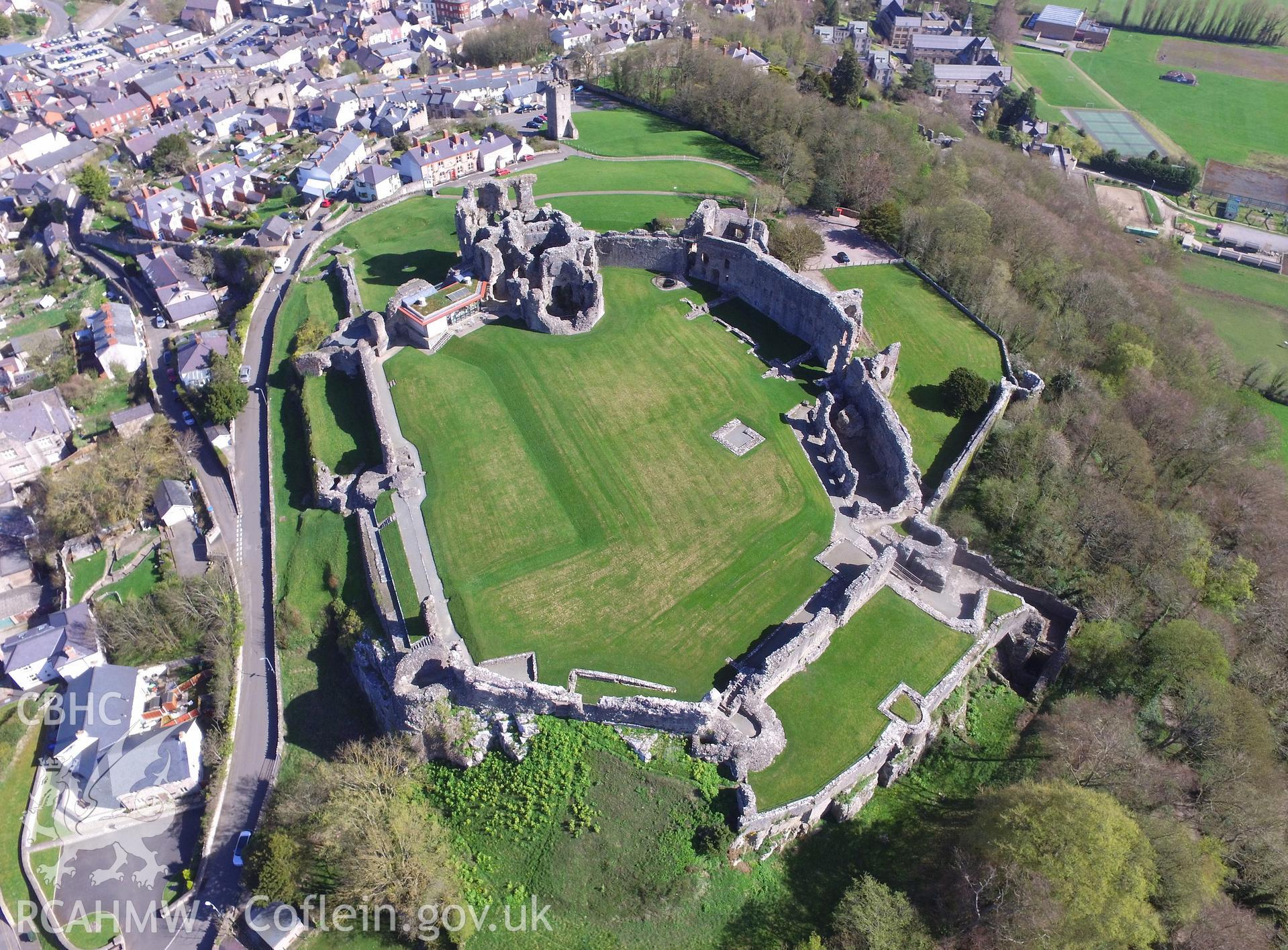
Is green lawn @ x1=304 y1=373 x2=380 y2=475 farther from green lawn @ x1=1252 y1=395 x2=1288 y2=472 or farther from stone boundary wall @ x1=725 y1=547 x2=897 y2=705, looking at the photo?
green lawn @ x1=1252 y1=395 x2=1288 y2=472

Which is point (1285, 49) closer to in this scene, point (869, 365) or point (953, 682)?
point (869, 365)

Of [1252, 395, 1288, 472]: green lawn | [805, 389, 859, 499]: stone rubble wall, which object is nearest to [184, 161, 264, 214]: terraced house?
[805, 389, 859, 499]: stone rubble wall

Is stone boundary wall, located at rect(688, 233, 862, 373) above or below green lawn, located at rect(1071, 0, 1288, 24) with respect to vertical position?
below

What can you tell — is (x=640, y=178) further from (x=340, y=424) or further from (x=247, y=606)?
(x=247, y=606)

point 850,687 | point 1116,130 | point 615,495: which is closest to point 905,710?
point 850,687

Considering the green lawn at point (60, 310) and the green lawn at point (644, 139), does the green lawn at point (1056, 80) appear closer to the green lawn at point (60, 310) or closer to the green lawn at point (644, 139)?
the green lawn at point (644, 139)

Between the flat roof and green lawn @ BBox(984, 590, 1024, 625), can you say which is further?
the flat roof

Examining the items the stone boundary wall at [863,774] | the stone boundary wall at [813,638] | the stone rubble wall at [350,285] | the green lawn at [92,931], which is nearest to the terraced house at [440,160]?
the stone rubble wall at [350,285]
